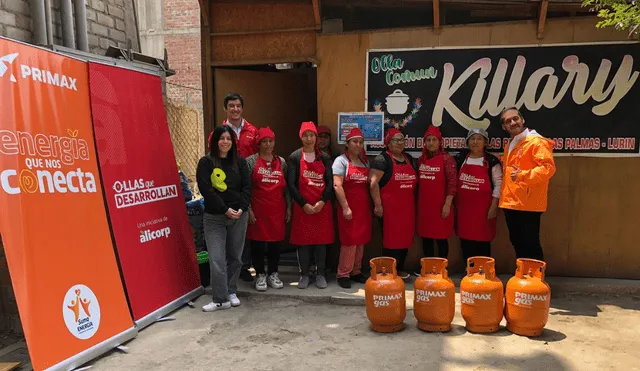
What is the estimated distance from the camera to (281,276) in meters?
5.57

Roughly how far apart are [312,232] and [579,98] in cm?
317

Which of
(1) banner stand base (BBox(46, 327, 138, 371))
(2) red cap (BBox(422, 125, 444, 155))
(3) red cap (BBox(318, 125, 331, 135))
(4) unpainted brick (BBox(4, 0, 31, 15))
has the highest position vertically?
(4) unpainted brick (BBox(4, 0, 31, 15))

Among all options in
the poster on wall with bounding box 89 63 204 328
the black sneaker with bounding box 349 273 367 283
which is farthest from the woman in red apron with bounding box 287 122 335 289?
the poster on wall with bounding box 89 63 204 328

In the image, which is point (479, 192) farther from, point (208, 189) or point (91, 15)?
point (91, 15)

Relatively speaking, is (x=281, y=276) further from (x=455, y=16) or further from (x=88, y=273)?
(x=455, y=16)

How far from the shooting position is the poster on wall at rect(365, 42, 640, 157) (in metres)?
Answer: 5.00

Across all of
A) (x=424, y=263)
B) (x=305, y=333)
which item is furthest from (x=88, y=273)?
(x=424, y=263)

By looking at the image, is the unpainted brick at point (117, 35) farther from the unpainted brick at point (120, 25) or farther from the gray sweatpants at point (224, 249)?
the gray sweatpants at point (224, 249)

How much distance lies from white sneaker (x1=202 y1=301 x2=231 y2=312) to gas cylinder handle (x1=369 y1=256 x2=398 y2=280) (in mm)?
1588

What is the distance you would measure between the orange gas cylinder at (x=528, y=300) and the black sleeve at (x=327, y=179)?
1.93 meters

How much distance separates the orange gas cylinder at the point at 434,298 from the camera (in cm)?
389

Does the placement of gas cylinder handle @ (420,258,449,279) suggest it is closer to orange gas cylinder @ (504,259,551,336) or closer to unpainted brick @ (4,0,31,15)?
orange gas cylinder @ (504,259,551,336)

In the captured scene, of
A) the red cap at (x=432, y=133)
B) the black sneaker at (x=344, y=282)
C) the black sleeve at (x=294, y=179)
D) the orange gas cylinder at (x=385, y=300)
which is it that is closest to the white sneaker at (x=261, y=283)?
the black sneaker at (x=344, y=282)

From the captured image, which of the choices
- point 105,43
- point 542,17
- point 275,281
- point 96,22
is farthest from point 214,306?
point 542,17
